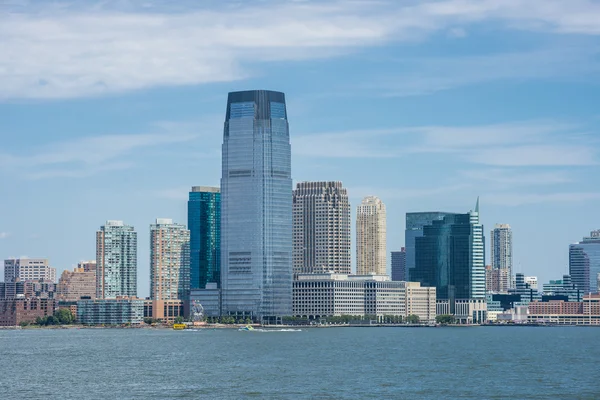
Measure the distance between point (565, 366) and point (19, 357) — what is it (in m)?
78.3

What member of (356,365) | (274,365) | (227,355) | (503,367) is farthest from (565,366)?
(227,355)

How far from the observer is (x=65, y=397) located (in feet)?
374

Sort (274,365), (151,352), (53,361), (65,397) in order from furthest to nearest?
(151,352), (53,361), (274,365), (65,397)

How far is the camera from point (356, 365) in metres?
155

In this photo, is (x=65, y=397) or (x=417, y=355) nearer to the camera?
(x=65, y=397)

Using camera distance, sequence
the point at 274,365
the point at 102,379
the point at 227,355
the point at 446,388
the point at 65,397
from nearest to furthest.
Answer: the point at 65,397 < the point at 446,388 < the point at 102,379 < the point at 274,365 < the point at 227,355

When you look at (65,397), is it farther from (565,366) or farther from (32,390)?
(565,366)

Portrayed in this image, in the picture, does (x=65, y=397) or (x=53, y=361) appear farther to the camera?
(x=53, y=361)

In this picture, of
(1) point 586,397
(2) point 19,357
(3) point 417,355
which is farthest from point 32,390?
(3) point 417,355

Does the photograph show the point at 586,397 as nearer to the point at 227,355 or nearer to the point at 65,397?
the point at 65,397

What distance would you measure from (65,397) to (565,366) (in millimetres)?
69301

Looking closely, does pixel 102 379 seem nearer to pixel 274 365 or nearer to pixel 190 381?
pixel 190 381

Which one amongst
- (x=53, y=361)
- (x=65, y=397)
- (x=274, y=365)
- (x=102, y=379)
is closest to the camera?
(x=65, y=397)

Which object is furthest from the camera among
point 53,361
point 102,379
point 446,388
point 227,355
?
point 227,355
